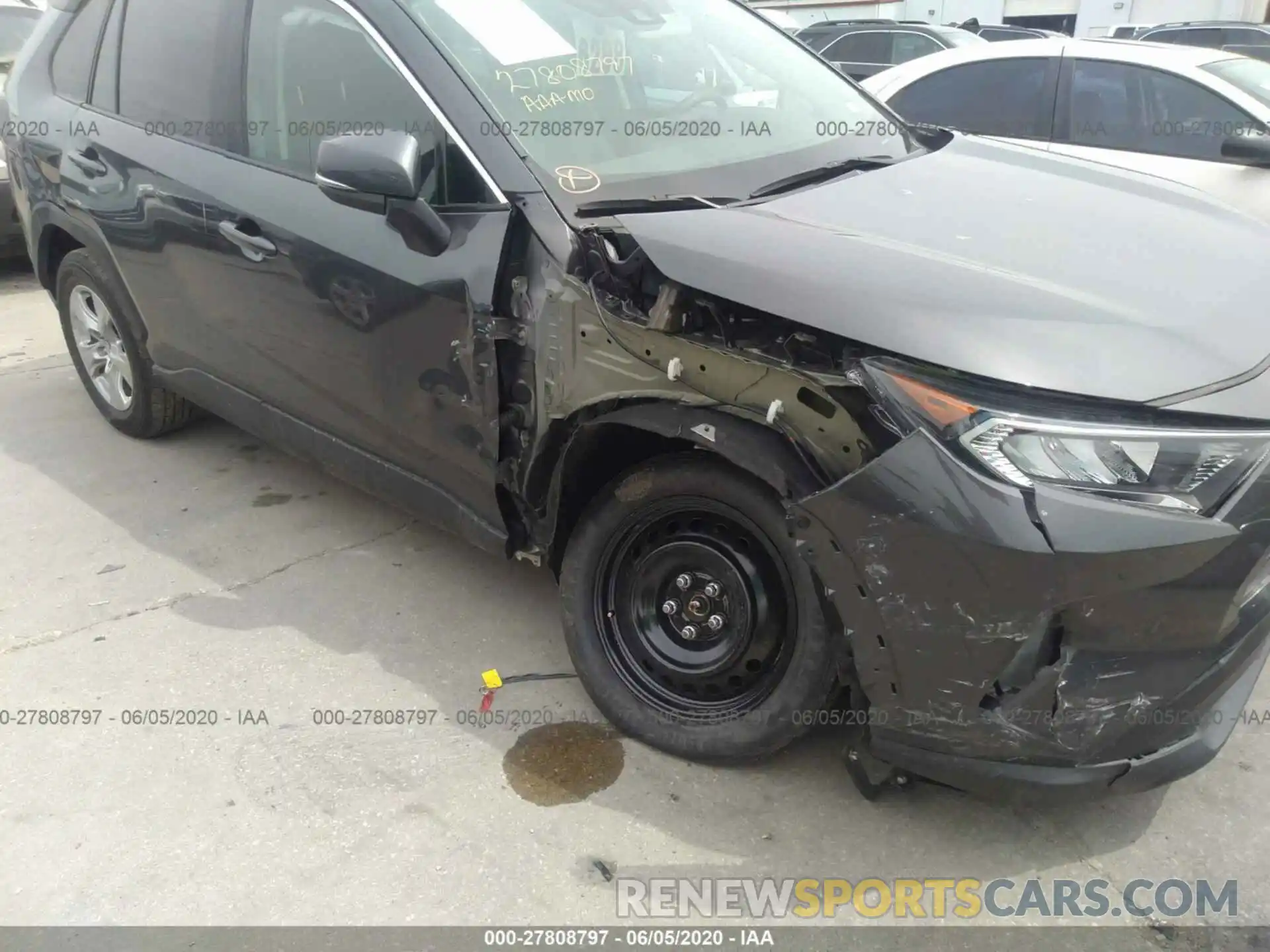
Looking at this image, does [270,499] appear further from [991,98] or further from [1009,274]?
[991,98]

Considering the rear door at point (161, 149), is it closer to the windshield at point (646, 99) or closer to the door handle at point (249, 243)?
the door handle at point (249, 243)

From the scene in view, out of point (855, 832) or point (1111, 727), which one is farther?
point (855, 832)

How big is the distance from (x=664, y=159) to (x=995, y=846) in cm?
190

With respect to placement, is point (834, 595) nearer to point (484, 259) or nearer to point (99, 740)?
point (484, 259)

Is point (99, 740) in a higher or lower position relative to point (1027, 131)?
lower

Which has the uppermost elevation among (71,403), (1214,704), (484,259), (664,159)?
(664,159)

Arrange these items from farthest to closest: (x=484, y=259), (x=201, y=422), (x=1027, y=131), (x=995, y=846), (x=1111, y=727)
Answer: (x=1027, y=131) → (x=201, y=422) → (x=484, y=259) → (x=995, y=846) → (x=1111, y=727)

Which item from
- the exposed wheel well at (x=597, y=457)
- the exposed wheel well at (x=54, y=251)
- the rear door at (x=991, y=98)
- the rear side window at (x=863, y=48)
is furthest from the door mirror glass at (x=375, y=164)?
the rear side window at (x=863, y=48)

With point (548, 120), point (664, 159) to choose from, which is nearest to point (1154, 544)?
point (664, 159)

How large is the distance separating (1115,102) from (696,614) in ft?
13.5

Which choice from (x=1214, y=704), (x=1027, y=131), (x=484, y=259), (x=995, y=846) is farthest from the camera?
(x=1027, y=131)

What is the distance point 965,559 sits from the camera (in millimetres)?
1822

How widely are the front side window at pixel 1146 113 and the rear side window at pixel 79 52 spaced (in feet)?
14.6

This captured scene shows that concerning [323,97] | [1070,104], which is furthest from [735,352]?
[1070,104]
